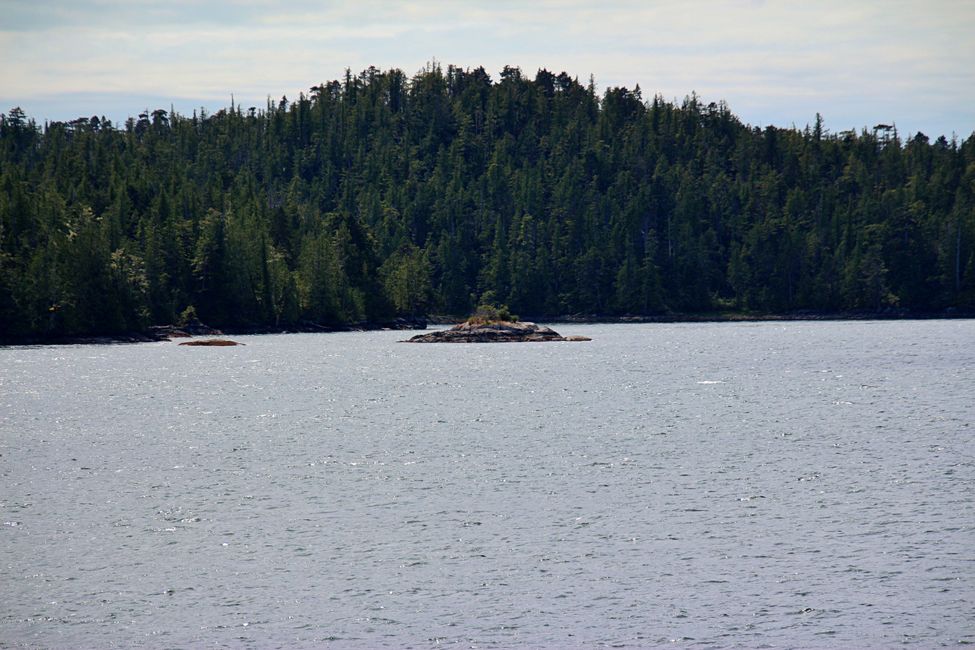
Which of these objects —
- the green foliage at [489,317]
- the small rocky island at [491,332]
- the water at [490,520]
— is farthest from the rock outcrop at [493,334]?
the water at [490,520]

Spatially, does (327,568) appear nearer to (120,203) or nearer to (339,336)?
(339,336)

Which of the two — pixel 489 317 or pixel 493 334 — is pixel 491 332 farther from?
pixel 489 317

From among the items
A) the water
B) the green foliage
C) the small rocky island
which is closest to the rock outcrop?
the small rocky island

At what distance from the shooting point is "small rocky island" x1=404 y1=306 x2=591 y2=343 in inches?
6314

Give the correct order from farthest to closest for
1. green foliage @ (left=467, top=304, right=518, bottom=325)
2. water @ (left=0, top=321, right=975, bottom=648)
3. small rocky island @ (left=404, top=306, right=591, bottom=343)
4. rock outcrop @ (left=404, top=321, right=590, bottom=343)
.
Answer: green foliage @ (left=467, top=304, right=518, bottom=325) → small rocky island @ (left=404, top=306, right=591, bottom=343) → rock outcrop @ (left=404, top=321, right=590, bottom=343) → water @ (left=0, top=321, right=975, bottom=648)

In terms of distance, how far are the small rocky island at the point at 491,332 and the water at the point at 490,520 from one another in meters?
77.2

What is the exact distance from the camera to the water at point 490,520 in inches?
972

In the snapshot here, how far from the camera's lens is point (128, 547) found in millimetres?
31562

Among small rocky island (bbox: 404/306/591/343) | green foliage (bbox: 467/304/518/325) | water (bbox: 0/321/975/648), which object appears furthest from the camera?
green foliage (bbox: 467/304/518/325)

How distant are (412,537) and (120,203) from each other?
172 metres

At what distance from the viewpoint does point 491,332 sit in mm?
160125

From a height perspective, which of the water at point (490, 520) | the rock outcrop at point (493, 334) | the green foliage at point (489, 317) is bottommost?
the water at point (490, 520)

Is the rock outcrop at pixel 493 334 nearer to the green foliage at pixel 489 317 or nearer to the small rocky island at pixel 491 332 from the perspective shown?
the small rocky island at pixel 491 332

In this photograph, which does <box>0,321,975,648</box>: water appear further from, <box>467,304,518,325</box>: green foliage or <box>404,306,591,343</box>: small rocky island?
<box>467,304,518,325</box>: green foliage
